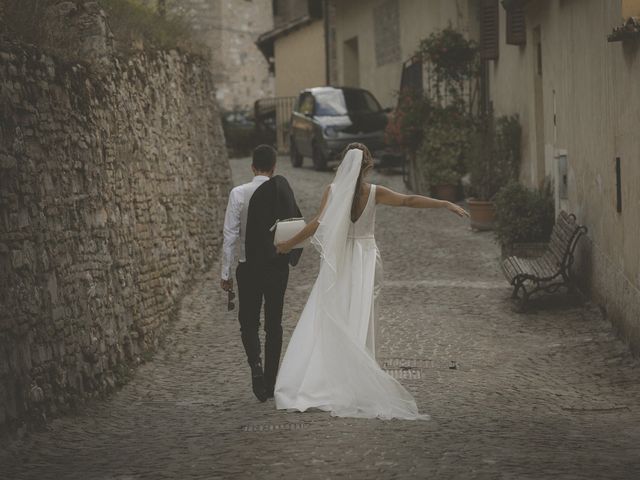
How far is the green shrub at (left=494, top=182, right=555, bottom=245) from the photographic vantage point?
502 inches

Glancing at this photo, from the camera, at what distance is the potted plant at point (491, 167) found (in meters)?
15.9

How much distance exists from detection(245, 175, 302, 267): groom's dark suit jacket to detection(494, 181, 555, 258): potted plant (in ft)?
18.5

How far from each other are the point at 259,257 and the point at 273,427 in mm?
1295

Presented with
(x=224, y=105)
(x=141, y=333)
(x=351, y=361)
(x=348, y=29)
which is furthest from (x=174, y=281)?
(x=224, y=105)

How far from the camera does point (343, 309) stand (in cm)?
751

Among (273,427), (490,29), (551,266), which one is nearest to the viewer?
(273,427)

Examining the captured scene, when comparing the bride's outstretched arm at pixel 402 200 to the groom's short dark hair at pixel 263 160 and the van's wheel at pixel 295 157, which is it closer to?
the groom's short dark hair at pixel 263 160

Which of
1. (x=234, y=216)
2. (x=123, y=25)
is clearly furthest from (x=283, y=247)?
(x=123, y=25)

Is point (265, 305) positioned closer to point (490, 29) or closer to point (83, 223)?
point (83, 223)

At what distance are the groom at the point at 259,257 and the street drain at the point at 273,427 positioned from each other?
828mm

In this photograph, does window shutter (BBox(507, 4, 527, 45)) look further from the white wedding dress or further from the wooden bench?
the white wedding dress

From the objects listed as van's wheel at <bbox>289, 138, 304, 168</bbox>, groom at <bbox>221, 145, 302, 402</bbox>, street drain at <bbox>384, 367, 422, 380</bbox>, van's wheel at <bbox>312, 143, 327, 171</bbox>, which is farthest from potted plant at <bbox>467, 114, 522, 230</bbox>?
van's wheel at <bbox>289, 138, 304, 168</bbox>

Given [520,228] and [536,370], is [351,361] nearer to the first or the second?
[536,370]

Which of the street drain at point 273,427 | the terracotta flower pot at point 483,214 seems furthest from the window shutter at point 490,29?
the street drain at point 273,427
